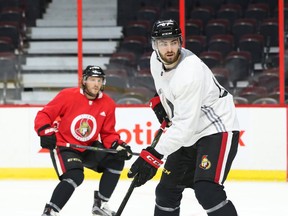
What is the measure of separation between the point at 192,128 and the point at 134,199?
2305 mm

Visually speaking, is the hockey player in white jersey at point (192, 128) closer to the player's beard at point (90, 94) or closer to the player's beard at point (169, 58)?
the player's beard at point (169, 58)

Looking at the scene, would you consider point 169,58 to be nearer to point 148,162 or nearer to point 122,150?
point 148,162

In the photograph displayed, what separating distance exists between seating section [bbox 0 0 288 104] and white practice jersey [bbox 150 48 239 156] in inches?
127

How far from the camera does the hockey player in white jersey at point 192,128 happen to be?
2793 millimetres

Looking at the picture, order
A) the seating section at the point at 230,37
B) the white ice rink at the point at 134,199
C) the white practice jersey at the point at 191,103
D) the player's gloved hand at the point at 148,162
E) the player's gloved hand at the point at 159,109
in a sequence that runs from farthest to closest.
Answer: the seating section at the point at 230,37 → the white ice rink at the point at 134,199 → the player's gloved hand at the point at 159,109 → the player's gloved hand at the point at 148,162 → the white practice jersey at the point at 191,103

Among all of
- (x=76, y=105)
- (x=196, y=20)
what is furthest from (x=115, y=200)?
(x=196, y=20)

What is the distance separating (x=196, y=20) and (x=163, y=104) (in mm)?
3302

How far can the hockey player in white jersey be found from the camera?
279cm

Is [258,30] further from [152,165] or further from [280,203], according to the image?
[152,165]

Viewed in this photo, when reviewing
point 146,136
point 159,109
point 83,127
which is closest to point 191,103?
point 159,109

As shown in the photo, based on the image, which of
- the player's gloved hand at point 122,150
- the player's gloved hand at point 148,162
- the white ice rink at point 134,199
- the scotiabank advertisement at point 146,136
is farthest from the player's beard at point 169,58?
the scotiabank advertisement at point 146,136

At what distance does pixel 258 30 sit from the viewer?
6297 mm

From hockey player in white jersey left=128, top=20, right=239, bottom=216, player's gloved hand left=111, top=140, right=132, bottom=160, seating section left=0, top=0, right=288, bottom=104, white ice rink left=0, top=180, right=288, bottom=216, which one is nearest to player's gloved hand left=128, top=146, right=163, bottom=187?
hockey player in white jersey left=128, top=20, right=239, bottom=216

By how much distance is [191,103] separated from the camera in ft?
9.12
